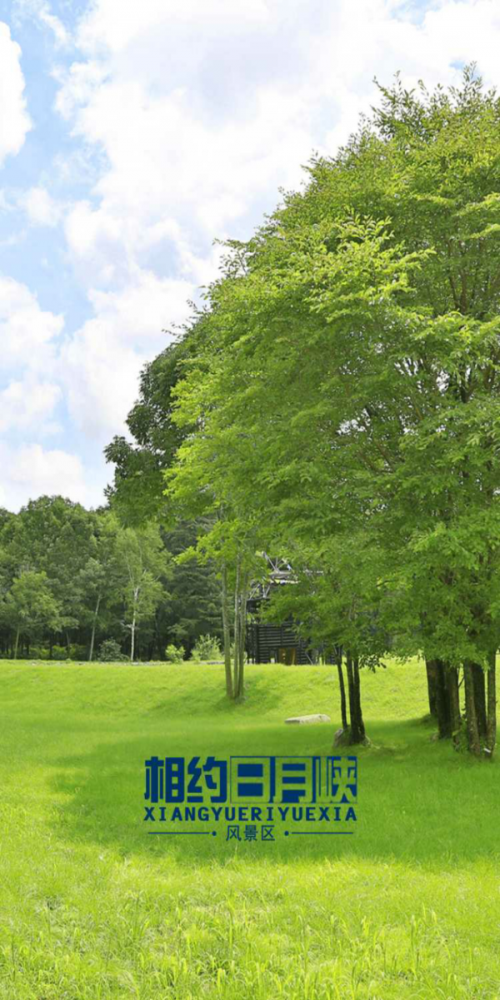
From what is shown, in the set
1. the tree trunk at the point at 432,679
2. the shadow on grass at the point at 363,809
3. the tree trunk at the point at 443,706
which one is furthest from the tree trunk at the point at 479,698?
the tree trunk at the point at 432,679

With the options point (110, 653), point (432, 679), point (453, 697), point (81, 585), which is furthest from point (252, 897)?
point (81, 585)

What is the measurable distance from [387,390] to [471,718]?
17.4 ft

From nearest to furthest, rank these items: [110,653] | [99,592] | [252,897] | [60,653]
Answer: [252,897]
[110,653]
[99,592]
[60,653]

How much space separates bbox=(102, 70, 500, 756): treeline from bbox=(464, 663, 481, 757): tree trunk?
3 cm

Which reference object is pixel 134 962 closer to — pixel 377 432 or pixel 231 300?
pixel 377 432

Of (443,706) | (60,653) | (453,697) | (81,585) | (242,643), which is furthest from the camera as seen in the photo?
(60,653)

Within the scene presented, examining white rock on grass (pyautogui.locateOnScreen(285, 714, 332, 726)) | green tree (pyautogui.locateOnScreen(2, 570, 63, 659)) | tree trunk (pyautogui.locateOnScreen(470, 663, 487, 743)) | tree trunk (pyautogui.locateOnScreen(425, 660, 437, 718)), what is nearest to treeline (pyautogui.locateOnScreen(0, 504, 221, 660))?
green tree (pyautogui.locateOnScreen(2, 570, 63, 659))

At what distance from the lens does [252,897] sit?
565 cm

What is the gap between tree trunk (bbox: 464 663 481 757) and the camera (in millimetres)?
11312

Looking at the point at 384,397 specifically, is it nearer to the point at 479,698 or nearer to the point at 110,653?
the point at 479,698

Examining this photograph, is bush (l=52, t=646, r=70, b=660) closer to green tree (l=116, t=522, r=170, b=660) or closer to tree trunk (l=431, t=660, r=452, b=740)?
green tree (l=116, t=522, r=170, b=660)

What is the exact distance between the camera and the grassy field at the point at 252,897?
4453mm

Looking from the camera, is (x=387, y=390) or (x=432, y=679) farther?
(x=432, y=679)

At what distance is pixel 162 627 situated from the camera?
55.2 m
